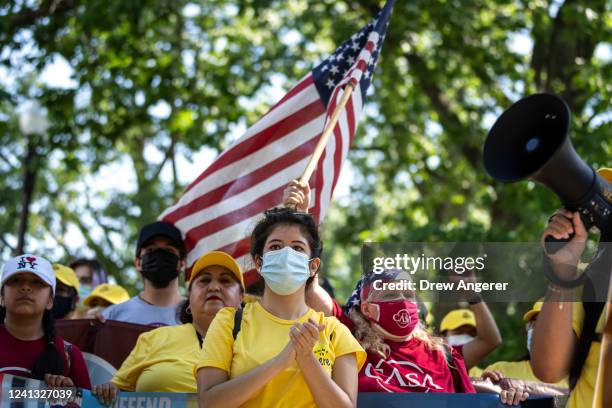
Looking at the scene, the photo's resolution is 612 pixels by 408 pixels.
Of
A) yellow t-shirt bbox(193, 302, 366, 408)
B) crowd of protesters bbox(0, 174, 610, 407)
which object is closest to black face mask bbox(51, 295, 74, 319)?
crowd of protesters bbox(0, 174, 610, 407)

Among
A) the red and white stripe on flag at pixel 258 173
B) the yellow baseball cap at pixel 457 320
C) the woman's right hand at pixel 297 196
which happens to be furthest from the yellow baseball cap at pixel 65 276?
the yellow baseball cap at pixel 457 320

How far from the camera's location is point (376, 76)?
17.9 metres

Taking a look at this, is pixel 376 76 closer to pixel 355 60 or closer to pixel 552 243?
pixel 355 60

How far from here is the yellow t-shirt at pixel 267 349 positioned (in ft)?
14.8

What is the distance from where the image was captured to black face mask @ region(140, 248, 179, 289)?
23.6 ft

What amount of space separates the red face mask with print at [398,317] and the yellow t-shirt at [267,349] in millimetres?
613

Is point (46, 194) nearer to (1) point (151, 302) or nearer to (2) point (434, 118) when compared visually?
(2) point (434, 118)

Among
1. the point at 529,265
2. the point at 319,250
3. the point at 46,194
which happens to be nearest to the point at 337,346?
the point at 319,250

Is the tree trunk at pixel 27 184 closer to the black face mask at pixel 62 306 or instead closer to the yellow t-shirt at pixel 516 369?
the black face mask at pixel 62 306

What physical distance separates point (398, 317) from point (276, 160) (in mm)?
2764

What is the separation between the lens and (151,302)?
7.21 m

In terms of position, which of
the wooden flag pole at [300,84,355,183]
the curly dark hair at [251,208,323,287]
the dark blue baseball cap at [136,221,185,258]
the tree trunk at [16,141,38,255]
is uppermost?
the tree trunk at [16,141,38,255]

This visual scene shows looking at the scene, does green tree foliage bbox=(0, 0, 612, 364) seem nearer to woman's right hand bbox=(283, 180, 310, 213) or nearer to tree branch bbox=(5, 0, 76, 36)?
tree branch bbox=(5, 0, 76, 36)

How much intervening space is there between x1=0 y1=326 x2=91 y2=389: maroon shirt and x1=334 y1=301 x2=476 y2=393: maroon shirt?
135cm
